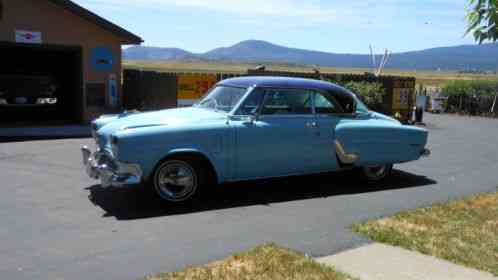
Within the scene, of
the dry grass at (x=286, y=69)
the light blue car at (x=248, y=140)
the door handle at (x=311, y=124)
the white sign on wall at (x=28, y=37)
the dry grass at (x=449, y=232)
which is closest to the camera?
the dry grass at (x=449, y=232)

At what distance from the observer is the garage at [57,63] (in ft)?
51.2

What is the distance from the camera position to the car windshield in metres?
7.67

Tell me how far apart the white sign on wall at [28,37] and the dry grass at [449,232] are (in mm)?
12677

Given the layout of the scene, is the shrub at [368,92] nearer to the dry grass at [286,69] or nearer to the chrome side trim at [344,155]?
the chrome side trim at [344,155]

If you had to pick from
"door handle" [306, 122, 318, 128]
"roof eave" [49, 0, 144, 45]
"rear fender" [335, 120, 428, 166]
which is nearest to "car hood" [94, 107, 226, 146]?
"door handle" [306, 122, 318, 128]

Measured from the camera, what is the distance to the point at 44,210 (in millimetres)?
6602

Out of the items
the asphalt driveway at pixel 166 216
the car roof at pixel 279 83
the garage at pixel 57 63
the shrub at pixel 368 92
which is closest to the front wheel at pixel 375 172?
the asphalt driveway at pixel 166 216

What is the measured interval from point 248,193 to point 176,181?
4.21ft

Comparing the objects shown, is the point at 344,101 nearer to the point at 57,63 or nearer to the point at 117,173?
the point at 117,173

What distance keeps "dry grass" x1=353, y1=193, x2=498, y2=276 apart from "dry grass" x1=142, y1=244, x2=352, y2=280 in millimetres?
1195

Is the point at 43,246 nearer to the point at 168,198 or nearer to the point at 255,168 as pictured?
the point at 168,198

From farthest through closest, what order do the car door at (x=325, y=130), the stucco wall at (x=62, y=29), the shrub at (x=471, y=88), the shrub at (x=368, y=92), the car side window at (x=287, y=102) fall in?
the shrub at (x=471, y=88) → the shrub at (x=368, y=92) → the stucco wall at (x=62, y=29) → the car door at (x=325, y=130) → the car side window at (x=287, y=102)

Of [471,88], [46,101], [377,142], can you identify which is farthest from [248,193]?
[471,88]

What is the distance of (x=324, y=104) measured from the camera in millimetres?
8164
